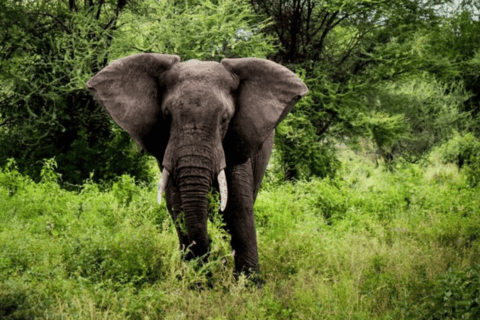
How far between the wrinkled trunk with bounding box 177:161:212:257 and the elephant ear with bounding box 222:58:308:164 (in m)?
0.62

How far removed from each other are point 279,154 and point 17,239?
9.76m

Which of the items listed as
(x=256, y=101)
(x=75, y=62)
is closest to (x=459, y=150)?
(x=75, y=62)

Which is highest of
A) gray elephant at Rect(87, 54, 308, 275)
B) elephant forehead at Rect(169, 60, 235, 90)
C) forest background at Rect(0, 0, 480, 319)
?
elephant forehead at Rect(169, 60, 235, 90)

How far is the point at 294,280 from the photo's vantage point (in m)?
5.63

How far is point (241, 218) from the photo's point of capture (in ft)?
17.7

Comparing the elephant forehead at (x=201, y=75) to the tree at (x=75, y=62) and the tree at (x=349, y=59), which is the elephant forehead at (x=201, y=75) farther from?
the tree at (x=349, y=59)

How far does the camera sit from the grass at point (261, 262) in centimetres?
450

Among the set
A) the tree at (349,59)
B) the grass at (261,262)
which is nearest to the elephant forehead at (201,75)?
the grass at (261,262)

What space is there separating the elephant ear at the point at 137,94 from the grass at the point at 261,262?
995mm

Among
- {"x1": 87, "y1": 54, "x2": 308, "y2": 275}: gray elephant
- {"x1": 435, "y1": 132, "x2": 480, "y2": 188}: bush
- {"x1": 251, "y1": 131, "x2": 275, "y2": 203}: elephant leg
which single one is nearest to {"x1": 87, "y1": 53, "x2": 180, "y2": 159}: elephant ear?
{"x1": 87, "y1": 54, "x2": 308, "y2": 275}: gray elephant

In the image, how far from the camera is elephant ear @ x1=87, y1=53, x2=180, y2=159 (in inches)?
202

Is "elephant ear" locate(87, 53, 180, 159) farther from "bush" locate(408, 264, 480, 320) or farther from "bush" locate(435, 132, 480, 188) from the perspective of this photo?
"bush" locate(435, 132, 480, 188)

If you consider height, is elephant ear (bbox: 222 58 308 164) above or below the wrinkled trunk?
above

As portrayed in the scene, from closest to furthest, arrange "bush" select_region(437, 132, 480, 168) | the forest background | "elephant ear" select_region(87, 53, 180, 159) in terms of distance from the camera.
Answer: the forest background → "elephant ear" select_region(87, 53, 180, 159) → "bush" select_region(437, 132, 480, 168)
